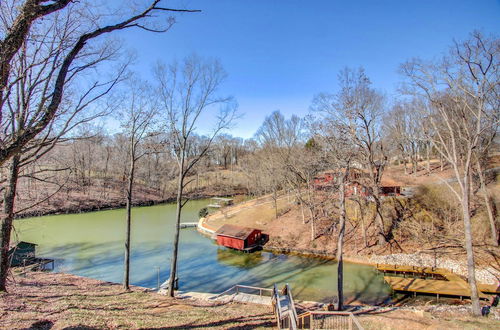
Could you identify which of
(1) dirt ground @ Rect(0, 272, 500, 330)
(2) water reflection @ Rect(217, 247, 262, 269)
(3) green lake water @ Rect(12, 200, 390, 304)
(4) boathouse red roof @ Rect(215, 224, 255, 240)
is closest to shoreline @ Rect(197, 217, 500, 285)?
(3) green lake water @ Rect(12, 200, 390, 304)

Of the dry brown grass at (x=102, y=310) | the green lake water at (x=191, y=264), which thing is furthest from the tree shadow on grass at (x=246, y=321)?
the green lake water at (x=191, y=264)

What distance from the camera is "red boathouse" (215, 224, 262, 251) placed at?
2350 centimetres

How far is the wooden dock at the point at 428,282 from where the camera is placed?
46.9 feet

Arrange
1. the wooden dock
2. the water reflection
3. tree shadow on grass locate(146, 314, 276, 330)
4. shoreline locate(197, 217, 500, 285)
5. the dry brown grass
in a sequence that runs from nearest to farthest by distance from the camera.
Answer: the dry brown grass < tree shadow on grass locate(146, 314, 276, 330) < the wooden dock < shoreline locate(197, 217, 500, 285) < the water reflection

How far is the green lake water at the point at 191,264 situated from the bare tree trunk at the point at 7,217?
228cm

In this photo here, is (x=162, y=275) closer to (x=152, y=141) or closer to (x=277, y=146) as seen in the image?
(x=152, y=141)

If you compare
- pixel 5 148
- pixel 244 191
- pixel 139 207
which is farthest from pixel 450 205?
pixel 139 207

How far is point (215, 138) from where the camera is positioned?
14.4 m

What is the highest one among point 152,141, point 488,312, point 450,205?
point 152,141

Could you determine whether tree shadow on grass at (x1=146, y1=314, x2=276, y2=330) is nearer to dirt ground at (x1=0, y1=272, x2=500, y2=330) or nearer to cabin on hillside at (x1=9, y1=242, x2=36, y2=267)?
dirt ground at (x1=0, y1=272, x2=500, y2=330)

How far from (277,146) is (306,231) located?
464 inches

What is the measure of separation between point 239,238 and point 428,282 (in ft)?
45.9

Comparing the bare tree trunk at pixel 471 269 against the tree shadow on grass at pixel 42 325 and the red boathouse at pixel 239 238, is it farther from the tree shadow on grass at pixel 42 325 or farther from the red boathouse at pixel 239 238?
the red boathouse at pixel 239 238

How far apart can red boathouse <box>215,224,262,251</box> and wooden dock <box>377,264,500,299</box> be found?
10683 mm
